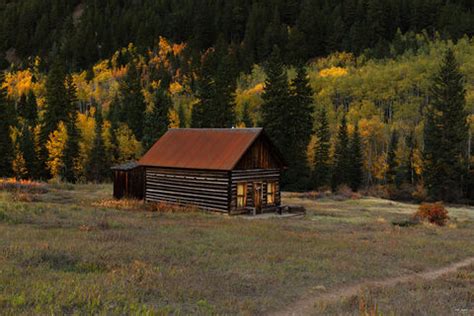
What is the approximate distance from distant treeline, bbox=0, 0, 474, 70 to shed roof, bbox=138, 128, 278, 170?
289ft

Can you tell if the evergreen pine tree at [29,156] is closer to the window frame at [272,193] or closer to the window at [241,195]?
the window frame at [272,193]

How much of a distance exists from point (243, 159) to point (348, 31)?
10750 cm

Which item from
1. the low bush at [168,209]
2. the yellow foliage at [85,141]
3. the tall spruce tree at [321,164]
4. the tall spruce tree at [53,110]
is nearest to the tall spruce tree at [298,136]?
the tall spruce tree at [321,164]

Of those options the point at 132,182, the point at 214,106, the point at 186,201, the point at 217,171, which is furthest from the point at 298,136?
the point at 217,171

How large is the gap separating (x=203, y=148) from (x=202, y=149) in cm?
12

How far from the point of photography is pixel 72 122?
3054 inches

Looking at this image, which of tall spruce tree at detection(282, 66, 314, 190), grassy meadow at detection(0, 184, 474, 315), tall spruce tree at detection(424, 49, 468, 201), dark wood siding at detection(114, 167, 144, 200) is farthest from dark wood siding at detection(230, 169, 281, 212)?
tall spruce tree at detection(424, 49, 468, 201)

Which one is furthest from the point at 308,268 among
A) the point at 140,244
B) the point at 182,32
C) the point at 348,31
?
the point at 182,32

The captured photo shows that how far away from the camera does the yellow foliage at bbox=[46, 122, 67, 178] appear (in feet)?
246

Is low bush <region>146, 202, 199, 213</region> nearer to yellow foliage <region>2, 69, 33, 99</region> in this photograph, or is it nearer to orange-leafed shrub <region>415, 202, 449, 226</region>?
orange-leafed shrub <region>415, 202, 449, 226</region>

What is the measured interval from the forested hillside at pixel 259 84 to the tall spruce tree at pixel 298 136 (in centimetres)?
20

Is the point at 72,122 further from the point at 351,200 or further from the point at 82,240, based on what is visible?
the point at 82,240

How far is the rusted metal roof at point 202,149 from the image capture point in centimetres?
3344

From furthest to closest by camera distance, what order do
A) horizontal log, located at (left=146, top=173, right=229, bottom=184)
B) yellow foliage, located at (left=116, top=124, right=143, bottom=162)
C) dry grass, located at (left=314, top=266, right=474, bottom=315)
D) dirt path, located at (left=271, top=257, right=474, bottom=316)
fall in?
yellow foliage, located at (left=116, top=124, right=143, bottom=162) → horizontal log, located at (left=146, top=173, right=229, bottom=184) → dirt path, located at (left=271, top=257, right=474, bottom=316) → dry grass, located at (left=314, top=266, right=474, bottom=315)
